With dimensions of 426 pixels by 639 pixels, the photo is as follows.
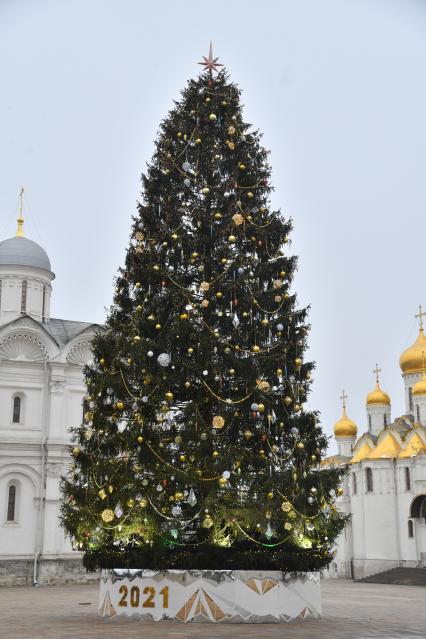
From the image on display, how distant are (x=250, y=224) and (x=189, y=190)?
1409mm

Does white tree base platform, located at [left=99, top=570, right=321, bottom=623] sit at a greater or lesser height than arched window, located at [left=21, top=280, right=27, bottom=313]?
lesser

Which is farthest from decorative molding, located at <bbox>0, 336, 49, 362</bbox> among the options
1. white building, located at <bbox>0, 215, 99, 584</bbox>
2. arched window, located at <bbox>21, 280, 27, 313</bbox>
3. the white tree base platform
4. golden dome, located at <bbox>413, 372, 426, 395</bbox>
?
golden dome, located at <bbox>413, 372, 426, 395</bbox>

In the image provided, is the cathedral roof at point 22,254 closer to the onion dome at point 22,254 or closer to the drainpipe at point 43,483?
the onion dome at point 22,254

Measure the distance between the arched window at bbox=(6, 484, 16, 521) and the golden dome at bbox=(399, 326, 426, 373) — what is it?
80.5 feet

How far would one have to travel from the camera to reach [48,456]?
1270 inches

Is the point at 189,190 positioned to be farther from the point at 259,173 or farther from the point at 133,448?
the point at 133,448

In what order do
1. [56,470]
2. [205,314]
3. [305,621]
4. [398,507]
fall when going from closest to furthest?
1. [305,621]
2. [205,314]
3. [56,470]
4. [398,507]

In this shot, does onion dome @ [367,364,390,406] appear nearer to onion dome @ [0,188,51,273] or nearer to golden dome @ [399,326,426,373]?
golden dome @ [399,326,426,373]

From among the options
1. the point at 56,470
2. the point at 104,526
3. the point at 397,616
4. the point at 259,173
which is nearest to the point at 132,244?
the point at 259,173

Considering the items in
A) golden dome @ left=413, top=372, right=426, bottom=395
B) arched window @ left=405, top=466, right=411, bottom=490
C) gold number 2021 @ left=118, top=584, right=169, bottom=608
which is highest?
golden dome @ left=413, top=372, right=426, bottom=395

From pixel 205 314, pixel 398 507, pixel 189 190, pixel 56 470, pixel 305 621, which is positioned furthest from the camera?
pixel 398 507

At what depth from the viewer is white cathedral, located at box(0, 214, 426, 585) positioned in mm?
31422

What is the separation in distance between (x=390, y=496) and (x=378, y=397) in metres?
10.3

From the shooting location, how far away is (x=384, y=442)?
42.5 metres
